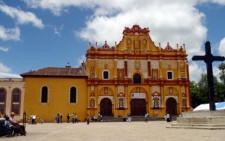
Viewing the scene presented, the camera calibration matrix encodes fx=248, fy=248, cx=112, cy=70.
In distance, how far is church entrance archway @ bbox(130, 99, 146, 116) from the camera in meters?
39.7

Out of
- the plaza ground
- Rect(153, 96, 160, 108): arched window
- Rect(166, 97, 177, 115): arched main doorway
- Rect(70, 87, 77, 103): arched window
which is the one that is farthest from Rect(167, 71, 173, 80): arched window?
the plaza ground

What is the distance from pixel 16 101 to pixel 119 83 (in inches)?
622

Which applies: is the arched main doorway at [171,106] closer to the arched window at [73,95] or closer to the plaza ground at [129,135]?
the arched window at [73,95]

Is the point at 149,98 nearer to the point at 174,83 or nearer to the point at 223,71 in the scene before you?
the point at 174,83

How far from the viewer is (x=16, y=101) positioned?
36.7 meters

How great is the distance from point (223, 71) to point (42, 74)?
34.1 metres

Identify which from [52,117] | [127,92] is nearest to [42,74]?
[52,117]

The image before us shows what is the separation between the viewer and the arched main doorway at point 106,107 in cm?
3903

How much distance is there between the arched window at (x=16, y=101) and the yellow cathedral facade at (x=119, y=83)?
1.04m

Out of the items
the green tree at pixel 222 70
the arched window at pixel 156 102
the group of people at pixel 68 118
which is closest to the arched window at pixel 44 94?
the group of people at pixel 68 118

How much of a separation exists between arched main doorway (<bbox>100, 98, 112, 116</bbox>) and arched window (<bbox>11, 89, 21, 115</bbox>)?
12.4 meters

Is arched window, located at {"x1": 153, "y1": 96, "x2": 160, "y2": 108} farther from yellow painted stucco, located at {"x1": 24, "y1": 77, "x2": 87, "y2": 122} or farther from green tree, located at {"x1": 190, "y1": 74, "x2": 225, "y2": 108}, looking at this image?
green tree, located at {"x1": 190, "y1": 74, "x2": 225, "y2": 108}

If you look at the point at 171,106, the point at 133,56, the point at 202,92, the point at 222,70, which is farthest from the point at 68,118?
the point at 202,92

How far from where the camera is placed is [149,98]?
1572 inches
